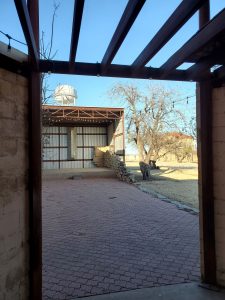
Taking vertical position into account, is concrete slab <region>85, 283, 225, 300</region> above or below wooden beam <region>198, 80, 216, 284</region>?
below

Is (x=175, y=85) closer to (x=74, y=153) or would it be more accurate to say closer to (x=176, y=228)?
(x=74, y=153)

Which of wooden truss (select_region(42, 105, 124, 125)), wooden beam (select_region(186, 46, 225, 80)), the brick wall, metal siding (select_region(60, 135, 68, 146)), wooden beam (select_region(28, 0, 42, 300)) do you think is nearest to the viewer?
wooden beam (select_region(28, 0, 42, 300))

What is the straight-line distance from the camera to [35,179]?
9.28ft

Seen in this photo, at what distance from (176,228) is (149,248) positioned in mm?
1588

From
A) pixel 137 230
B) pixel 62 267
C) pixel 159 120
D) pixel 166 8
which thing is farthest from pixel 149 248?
pixel 159 120

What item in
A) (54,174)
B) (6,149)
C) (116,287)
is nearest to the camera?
(6,149)

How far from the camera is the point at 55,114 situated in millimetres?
18406

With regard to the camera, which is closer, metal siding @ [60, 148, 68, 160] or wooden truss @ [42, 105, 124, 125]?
wooden truss @ [42, 105, 124, 125]

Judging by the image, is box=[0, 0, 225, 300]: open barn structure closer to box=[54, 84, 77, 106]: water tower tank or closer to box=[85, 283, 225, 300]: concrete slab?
box=[85, 283, 225, 300]: concrete slab

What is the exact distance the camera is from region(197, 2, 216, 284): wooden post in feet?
11.0

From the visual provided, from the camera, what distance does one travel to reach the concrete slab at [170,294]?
3134 mm

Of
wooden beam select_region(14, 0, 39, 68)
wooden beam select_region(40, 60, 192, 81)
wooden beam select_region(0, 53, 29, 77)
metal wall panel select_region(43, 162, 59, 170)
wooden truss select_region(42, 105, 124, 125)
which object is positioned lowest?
metal wall panel select_region(43, 162, 59, 170)

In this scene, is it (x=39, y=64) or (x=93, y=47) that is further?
(x=93, y=47)

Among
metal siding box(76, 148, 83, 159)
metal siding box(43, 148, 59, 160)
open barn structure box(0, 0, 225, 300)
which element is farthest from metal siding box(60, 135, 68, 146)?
open barn structure box(0, 0, 225, 300)
